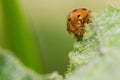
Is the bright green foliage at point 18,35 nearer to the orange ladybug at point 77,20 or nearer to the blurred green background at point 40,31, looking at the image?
the blurred green background at point 40,31

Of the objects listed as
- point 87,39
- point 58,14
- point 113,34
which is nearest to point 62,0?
point 58,14

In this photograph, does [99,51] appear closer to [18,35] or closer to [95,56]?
[95,56]

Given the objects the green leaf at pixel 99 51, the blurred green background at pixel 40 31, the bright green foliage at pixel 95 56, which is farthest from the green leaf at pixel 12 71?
the blurred green background at pixel 40 31

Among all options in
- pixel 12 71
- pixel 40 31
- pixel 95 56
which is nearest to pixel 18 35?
pixel 40 31

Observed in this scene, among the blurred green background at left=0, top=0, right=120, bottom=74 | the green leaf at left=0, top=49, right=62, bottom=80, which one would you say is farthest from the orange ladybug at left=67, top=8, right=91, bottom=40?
the blurred green background at left=0, top=0, right=120, bottom=74

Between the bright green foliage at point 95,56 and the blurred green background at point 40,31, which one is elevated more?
the bright green foliage at point 95,56

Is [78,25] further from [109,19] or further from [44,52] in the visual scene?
[44,52]
